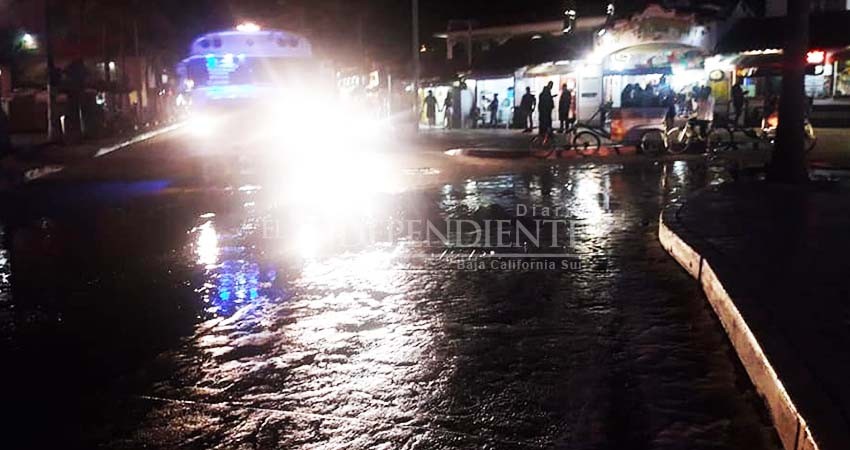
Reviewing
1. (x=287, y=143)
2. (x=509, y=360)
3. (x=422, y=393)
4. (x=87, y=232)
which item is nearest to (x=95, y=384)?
(x=422, y=393)

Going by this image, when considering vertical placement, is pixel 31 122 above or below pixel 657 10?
below

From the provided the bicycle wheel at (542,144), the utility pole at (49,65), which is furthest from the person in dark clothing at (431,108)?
Result: the utility pole at (49,65)

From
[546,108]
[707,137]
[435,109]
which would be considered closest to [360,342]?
[707,137]

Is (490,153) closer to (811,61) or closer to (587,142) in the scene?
(587,142)

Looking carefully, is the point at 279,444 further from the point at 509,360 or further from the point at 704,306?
the point at 704,306

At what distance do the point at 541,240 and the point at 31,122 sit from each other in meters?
41.3

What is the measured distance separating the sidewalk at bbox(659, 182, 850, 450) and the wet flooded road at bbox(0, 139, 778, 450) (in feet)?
0.78

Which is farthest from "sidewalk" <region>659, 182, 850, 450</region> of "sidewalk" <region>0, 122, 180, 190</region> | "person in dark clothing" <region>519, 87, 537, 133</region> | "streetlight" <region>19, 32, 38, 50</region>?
"streetlight" <region>19, 32, 38, 50</region>

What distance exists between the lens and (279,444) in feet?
15.2

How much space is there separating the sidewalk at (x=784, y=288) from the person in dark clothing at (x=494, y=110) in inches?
988

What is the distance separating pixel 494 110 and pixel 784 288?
102 ft

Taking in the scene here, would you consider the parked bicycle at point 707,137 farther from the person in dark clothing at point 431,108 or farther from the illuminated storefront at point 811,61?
the person in dark clothing at point 431,108

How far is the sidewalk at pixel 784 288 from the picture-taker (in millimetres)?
4441

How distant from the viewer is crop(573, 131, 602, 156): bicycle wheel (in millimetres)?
23203
